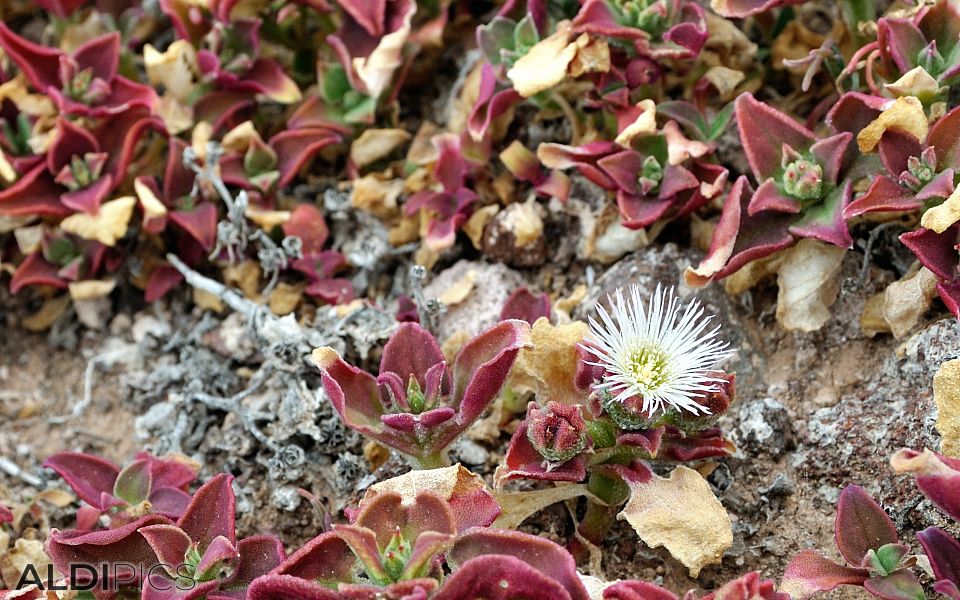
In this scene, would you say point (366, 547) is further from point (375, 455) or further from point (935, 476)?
point (935, 476)

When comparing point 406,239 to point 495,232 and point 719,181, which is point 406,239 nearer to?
point 495,232

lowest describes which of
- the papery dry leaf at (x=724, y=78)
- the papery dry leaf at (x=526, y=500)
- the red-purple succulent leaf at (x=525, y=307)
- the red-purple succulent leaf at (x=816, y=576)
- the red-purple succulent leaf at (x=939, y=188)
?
the papery dry leaf at (x=526, y=500)

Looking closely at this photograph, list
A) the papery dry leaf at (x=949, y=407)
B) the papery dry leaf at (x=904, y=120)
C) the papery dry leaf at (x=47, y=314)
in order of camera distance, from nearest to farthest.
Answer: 1. the papery dry leaf at (x=949, y=407)
2. the papery dry leaf at (x=904, y=120)
3. the papery dry leaf at (x=47, y=314)

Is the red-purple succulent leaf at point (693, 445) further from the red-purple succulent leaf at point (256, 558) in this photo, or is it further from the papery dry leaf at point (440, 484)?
the red-purple succulent leaf at point (256, 558)

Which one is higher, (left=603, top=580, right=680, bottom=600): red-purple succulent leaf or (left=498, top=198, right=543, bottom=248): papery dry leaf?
(left=498, top=198, right=543, bottom=248): papery dry leaf

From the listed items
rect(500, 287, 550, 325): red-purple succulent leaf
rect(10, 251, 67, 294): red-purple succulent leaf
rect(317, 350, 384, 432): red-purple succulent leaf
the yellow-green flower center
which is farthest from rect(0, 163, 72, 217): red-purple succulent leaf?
the yellow-green flower center

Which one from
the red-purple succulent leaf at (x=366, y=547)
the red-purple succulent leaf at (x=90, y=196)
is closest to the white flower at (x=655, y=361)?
the red-purple succulent leaf at (x=366, y=547)

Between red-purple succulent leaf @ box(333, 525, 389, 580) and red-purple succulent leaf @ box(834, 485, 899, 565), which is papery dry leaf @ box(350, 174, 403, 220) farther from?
red-purple succulent leaf @ box(834, 485, 899, 565)
